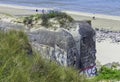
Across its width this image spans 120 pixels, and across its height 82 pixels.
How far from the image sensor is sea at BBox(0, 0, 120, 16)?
50.7 m

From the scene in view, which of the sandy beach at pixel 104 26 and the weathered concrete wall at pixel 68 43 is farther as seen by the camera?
the sandy beach at pixel 104 26

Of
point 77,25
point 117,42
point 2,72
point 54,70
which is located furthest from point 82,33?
point 117,42

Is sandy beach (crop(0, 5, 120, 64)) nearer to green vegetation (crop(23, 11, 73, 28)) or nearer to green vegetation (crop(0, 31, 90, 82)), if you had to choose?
green vegetation (crop(23, 11, 73, 28))

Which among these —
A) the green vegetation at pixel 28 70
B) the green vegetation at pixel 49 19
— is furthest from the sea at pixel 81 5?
the green vegetation at pixel 28 70

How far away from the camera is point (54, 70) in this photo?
6.91m

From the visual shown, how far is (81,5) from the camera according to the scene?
182ft

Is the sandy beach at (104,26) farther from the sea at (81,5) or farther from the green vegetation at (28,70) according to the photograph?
the green vegetation at (28,70)

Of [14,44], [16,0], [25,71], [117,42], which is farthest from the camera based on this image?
[16,0]

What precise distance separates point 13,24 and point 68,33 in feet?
6.36

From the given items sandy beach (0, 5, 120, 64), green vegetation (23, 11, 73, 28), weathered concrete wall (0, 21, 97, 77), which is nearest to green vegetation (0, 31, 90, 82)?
weathered concrete wall (0, 21, 97, 77)

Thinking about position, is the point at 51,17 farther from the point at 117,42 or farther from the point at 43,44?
the point at 117,42

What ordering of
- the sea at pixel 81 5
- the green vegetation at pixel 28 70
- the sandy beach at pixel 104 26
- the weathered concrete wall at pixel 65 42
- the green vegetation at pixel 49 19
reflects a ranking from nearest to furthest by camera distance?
the green vegetation at pixel 28 70
the weathered concrete wall at pixel 65 42
the green vegetation at pixel 49 19
the sandy beach at pixel 104 26
the sea at pixel 81 5

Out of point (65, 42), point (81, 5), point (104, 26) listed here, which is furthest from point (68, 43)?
point (81, 5)

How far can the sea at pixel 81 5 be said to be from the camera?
5066 centimetres
